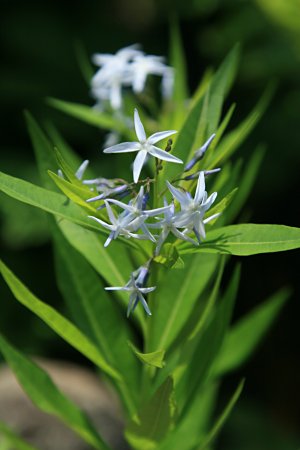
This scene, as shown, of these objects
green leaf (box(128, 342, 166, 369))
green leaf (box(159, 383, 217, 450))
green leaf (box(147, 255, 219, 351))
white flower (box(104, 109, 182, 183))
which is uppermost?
white flower (box(104, 109, 182, 183))

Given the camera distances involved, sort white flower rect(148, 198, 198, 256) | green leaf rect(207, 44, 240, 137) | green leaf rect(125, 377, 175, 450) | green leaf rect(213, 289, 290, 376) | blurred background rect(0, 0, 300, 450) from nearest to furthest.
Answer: white flower rect(148, 198, 198, 256) → green leaf rect(125, 377, 175, 450) → green leaf rect(207, 44, 240, 137) → green leaf rect(213, 289, 290, 376) → blurred background rect(0, 0, 300, 450)

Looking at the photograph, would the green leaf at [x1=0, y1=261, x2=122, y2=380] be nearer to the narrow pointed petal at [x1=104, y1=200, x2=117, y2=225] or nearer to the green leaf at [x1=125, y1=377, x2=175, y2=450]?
the green leaf at [x1=125, y1=377, x2=175, y2=450]

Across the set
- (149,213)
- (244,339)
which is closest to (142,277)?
(149,213)

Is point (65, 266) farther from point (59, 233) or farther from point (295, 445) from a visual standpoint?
point (295, 445)

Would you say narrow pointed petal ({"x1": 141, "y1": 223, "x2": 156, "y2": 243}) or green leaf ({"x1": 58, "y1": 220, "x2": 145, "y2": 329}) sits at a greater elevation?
narrow pointed petal ({"x1": 141, "y1": 223, "x2": 156, "y2": 243})

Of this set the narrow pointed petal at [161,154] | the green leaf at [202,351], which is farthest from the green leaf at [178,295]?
the narrow pointed petal at [161,154]

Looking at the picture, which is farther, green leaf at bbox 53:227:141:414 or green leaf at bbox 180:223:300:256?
green leaf at bbox 53:227:141:414

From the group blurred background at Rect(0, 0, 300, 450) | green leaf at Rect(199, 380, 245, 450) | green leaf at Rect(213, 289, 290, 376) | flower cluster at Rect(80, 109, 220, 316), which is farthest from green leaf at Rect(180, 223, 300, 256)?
blurred background at Rect(0, 0, 300, 450)

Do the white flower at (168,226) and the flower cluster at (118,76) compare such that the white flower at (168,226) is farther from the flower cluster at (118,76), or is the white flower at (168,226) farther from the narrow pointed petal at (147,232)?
the flower cluster at (118,76)
